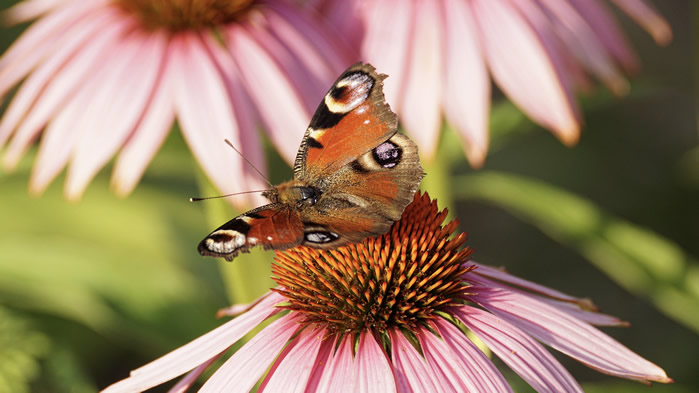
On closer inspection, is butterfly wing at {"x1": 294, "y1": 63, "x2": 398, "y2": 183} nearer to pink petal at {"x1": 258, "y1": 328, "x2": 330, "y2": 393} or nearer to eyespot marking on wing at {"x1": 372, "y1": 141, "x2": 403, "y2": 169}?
eyespot marking on wing at {"x1": 372, "y1": 141, "x2": 403, "y2": 169}

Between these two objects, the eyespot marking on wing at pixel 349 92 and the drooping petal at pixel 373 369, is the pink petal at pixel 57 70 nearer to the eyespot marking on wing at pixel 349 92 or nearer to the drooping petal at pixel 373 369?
the eyespot marking on wing at pixel 349 92

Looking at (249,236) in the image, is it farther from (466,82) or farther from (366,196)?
(466,82)

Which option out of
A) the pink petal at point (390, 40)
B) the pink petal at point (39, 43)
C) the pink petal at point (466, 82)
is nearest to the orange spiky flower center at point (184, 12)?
the pink petal at point (39, 43)

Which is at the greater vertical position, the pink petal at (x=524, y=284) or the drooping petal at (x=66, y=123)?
the drooping petal at (x=66, y=123)

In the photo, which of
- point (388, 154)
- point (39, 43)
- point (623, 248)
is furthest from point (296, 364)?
point (623, 248)

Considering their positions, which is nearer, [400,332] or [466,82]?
[400,332]
